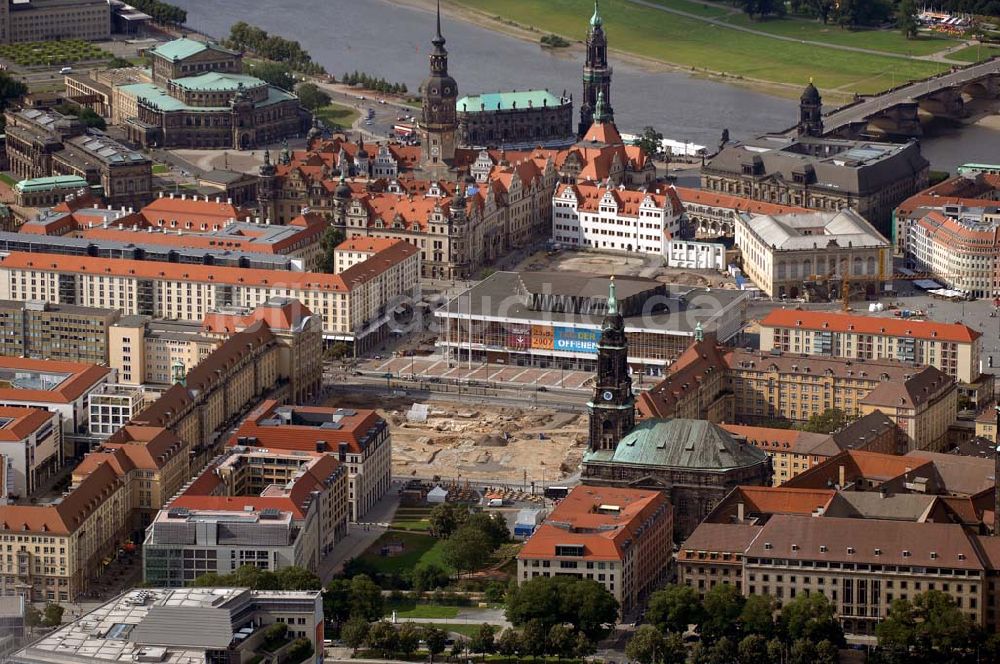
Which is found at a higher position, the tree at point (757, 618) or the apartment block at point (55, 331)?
the apartment block at point (55, 331)

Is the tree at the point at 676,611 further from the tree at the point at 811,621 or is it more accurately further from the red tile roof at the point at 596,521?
the tree at the point at 811,621

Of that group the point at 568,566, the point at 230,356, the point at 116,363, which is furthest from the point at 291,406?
the point at 568,566

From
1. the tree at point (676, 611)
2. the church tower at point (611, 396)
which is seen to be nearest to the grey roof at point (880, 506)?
the tree at point (676, 611)

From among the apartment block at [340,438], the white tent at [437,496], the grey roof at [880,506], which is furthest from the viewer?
the white tent at [437,496]

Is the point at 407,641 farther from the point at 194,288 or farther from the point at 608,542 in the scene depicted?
the point at 194,288

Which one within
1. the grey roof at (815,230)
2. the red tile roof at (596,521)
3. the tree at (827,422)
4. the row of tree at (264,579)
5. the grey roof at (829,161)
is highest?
the grey roof at (829,161)

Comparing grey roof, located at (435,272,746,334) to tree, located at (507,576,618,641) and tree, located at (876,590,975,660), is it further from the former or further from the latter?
tree, located at (876,590,975,660)

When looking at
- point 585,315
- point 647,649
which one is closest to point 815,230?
point 585,315

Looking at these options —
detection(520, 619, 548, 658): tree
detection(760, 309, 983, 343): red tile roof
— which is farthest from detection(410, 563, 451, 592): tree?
detection(760, 309, 983, 343): red tile roof

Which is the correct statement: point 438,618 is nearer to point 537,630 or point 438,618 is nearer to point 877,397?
point 537,630
